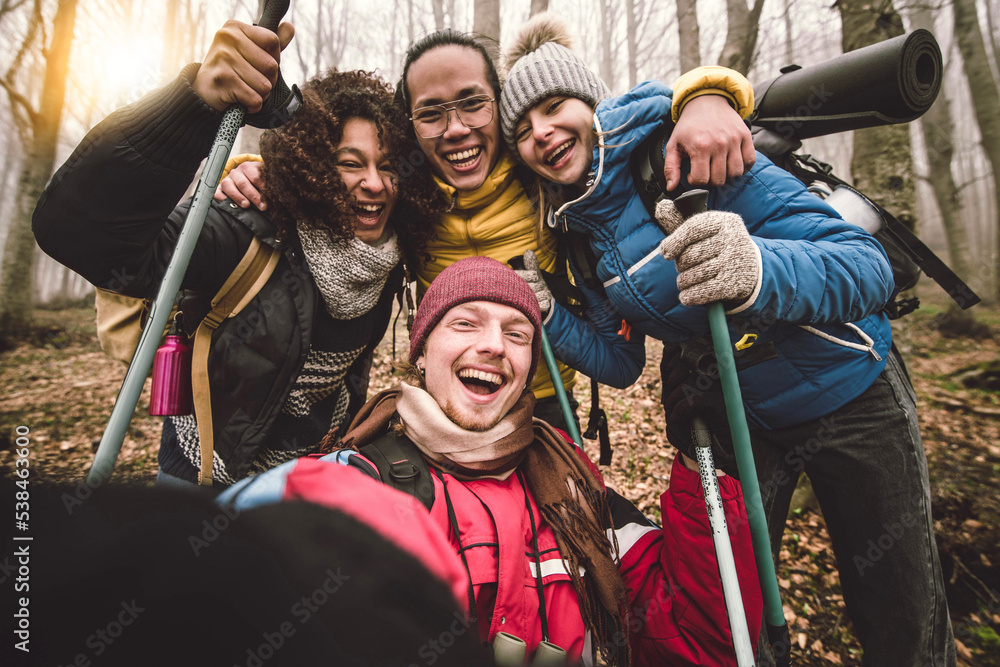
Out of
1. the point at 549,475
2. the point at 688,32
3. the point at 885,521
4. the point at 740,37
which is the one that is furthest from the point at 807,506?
the point at 688,32

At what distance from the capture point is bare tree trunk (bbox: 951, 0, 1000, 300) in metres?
7.77

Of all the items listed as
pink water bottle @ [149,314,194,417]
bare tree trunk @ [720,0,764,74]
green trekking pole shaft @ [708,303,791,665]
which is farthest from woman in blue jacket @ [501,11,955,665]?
bare tree trunk @ [720,0,764,74]

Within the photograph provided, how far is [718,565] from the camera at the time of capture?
1.71 metres

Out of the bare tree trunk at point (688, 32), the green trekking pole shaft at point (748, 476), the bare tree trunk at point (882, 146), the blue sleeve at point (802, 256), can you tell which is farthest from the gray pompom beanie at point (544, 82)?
the bare tree trunk at point (688, 32)

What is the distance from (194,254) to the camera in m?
1.90

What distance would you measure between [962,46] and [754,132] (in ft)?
34.7

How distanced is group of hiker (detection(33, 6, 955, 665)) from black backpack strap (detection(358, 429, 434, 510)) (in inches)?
0.4

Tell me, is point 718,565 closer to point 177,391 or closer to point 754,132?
point 754,132

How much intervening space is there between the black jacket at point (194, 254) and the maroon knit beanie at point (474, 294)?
0.48m

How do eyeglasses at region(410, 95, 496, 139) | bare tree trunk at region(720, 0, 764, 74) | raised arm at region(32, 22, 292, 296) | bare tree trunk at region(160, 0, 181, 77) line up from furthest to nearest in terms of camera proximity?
bare tree trunk at region(160, 0, 181, 77), bare tree trunk at region(720, 0, 764, 74), eyeglasses at region(410, 95, 496, 139), raised arm at region(32, 22, 292, 296)

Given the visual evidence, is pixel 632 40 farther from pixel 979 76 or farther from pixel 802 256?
pixel 802 256

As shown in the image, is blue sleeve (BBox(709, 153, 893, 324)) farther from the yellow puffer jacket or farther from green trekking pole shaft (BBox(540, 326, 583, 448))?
green trekking pole shaft (BBox(540, 326, 583, 448))

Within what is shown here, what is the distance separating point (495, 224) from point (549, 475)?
1521 mm

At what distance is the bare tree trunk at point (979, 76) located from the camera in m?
7.77
